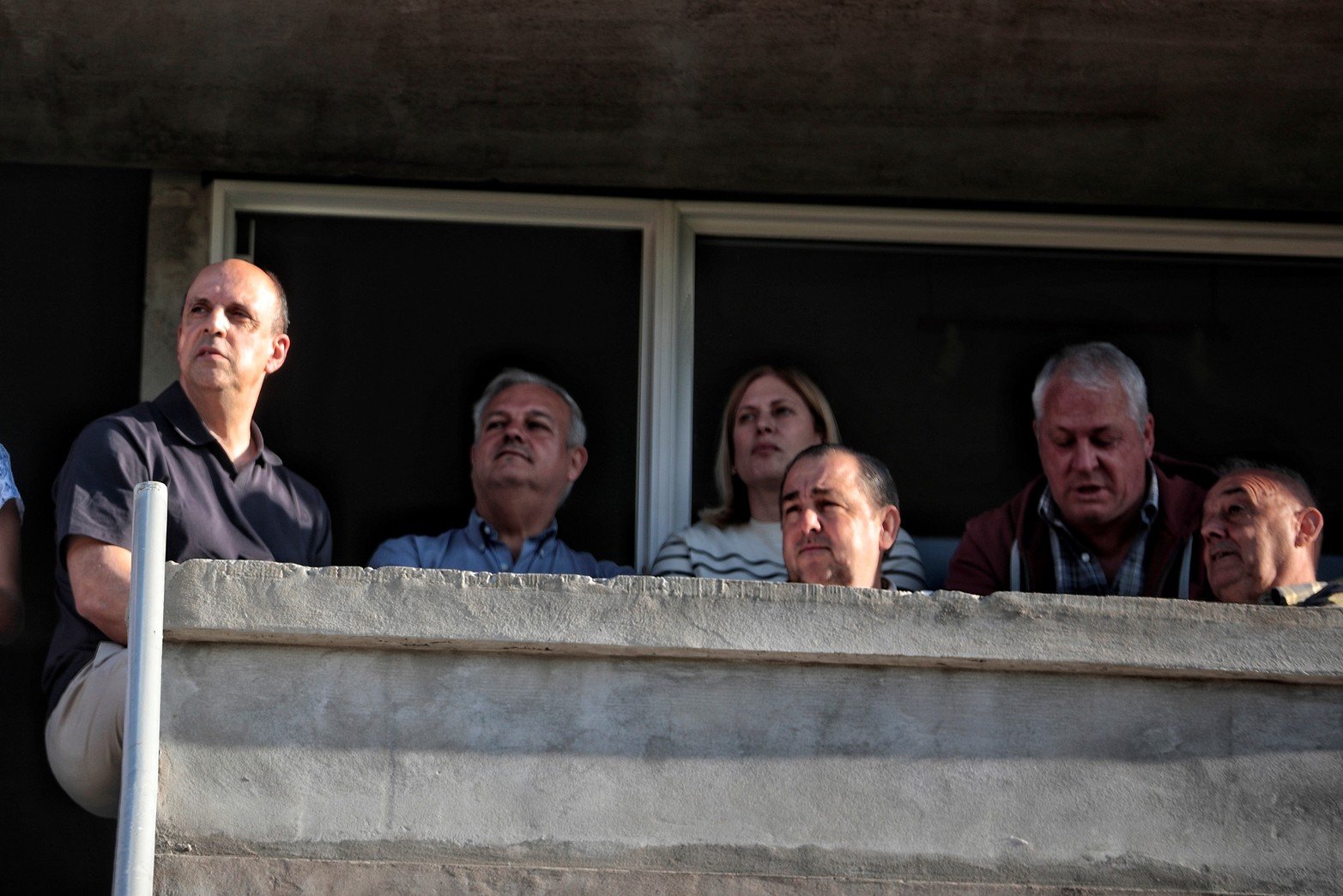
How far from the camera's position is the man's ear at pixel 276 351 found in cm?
469

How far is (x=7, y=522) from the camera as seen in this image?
4.39 m

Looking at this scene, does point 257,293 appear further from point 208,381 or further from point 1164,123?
point 1164,123

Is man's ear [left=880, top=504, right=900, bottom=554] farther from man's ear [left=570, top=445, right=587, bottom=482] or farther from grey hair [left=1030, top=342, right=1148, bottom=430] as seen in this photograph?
man's ear [left=570, top=445, right=587, bottom=482]

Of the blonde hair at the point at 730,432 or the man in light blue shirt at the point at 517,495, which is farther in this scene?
the blonde hair at the point at 730,432

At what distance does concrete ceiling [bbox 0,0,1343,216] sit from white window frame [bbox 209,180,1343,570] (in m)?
0.07

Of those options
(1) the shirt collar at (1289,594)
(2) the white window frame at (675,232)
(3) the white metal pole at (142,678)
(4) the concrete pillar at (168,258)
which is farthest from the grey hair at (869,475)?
(4) the concrete pillar at (168,258)

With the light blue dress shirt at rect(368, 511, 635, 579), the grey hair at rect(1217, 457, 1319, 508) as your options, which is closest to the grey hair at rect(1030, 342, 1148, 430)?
the grey hair at rect(1217, 457, 1319, 508)

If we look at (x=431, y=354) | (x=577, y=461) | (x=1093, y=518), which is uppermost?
(x=431, y=354)

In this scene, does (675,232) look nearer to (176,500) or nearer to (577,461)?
(577,461)

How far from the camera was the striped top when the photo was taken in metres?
5.02

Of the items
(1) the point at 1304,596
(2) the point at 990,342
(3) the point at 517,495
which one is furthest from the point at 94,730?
(2) the point at 990,342

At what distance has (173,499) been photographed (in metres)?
4.30

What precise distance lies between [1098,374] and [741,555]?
103 centimetres

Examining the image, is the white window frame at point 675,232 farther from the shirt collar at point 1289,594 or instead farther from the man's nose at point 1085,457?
the shirt collar at point 1289,594
